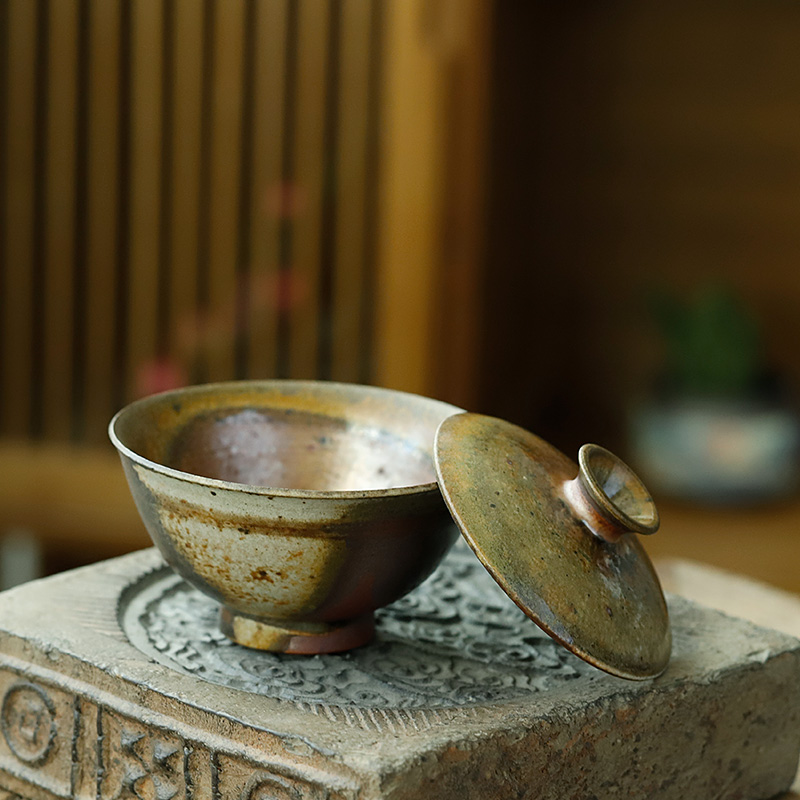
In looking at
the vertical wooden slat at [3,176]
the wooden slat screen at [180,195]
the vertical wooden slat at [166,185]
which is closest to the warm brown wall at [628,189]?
the wooden slat screen at [180,195]

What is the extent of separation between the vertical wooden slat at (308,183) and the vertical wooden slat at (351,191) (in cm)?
4

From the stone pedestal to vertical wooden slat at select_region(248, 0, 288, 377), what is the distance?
1.17 m

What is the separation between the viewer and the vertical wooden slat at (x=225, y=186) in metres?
2.12

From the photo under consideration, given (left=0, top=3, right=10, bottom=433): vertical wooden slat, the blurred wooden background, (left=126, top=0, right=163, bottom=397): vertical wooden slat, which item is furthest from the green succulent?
(left=0, top=3, right=10, bottom=433): vertical wooden slat

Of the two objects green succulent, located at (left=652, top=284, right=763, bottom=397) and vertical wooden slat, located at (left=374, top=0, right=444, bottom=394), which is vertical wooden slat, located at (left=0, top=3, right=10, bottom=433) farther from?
green succulent, located at (left=652, top=284, right=763, bottom=397)

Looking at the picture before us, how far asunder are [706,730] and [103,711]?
0.47m

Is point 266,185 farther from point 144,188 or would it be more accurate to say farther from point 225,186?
point 144,188

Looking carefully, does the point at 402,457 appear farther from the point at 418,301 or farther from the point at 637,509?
the point at 418,301

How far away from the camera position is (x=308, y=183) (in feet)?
7.01

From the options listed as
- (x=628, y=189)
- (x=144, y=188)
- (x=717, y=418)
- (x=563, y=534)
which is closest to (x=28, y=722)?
(x=563, y=534)

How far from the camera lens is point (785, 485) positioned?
2.71 m

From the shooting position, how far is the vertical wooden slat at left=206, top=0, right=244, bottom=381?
6.95 ft

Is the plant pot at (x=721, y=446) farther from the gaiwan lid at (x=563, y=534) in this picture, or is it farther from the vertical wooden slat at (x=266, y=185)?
the gaiwan lid at (x=563, y=534)

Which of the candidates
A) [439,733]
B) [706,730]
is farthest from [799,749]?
[439,733]
